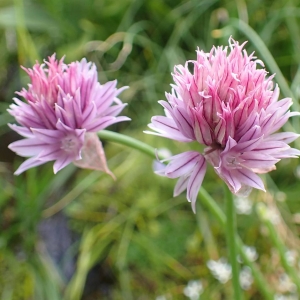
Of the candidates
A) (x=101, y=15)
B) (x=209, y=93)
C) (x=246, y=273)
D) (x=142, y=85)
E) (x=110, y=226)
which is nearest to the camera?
(x=209, y=93)

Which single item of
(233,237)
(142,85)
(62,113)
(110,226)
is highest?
(62,113)

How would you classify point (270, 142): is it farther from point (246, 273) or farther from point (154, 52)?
point (154, 52)

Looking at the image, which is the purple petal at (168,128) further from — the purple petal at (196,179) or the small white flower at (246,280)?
the small white flower at (246,280)

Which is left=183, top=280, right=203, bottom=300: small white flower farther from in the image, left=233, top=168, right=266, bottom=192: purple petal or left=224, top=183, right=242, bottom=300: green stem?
left=233, top=168, right=266, bottom=192: purple petal

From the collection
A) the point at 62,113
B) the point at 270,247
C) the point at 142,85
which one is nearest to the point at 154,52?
the point at 142,85

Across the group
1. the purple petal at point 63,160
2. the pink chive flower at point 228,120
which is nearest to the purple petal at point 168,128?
the pink chive flower at point 228,120
